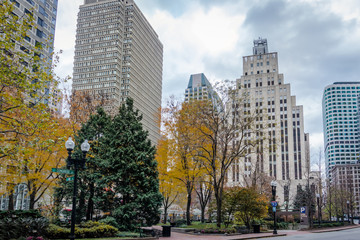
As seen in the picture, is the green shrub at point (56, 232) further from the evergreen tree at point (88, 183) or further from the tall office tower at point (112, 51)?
the tall office tower at point (112, 51)

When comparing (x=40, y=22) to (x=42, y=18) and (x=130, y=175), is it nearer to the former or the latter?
(x=42, y=18)

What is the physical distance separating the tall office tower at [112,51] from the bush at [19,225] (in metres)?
111

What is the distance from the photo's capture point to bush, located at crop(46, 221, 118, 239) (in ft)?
61.6

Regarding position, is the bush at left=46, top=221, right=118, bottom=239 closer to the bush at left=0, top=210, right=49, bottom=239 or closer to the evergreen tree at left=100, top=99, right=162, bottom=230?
the bush at left=0, top=210, right=49, bottom=239

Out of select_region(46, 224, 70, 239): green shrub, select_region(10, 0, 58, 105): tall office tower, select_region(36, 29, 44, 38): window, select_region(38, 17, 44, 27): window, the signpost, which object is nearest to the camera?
select_region(46, 224, 70, 239): green shrub

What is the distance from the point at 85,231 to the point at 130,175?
24.3ft

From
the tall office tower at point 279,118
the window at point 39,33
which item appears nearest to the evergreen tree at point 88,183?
the window at point 39,33

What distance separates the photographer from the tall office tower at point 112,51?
135 meters

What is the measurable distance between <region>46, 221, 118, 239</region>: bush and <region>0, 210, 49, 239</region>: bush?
20.6 inches

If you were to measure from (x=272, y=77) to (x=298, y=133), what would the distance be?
22.8m

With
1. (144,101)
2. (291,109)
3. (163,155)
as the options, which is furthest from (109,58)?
(163,155)

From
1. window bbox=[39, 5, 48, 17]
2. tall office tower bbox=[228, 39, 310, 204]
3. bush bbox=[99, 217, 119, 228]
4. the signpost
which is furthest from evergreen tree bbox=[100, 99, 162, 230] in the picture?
tall office tower bbox=[228, 39, 310, 204]

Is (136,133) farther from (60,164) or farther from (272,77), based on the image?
(272,77)

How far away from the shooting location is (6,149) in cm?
1596
